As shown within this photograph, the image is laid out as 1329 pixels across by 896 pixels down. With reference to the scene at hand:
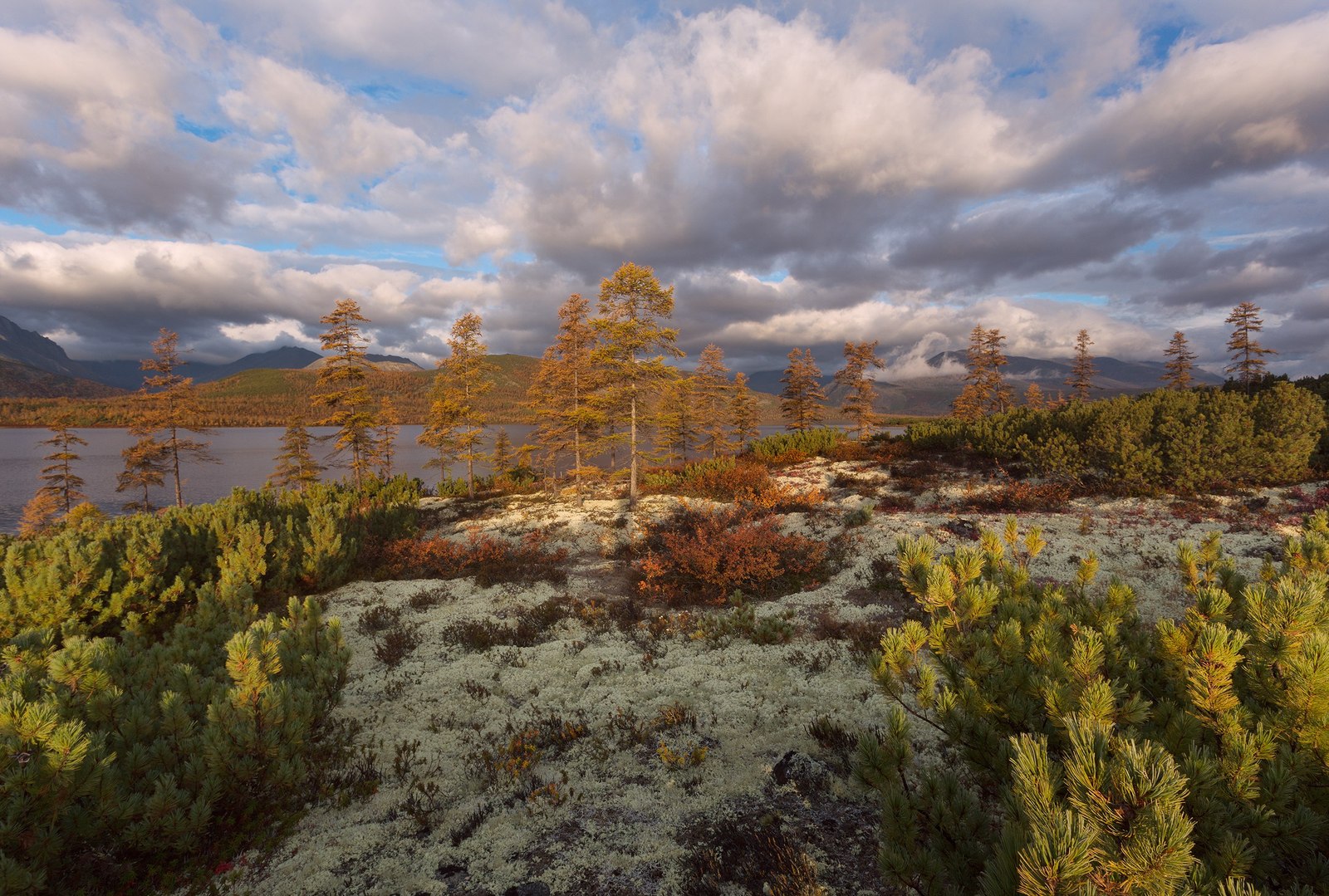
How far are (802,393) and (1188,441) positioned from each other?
89.6 ft

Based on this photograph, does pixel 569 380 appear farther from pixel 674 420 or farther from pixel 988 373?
pixel 988 373

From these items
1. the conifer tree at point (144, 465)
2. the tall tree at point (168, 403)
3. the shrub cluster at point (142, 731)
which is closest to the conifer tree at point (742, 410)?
the tall tree at point (168, 403)

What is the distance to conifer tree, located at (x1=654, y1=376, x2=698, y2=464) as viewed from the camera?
18.6 meters

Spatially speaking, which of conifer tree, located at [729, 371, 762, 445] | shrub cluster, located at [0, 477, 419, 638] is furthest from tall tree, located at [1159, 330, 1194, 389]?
shrub cluster, located at [0, 477, 419, 638]

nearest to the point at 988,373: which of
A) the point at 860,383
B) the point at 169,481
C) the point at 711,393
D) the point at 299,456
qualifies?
the point at 860,383

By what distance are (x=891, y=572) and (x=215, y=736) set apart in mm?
10100

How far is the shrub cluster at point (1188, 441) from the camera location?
43.4 ft

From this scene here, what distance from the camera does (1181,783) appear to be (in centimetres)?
154

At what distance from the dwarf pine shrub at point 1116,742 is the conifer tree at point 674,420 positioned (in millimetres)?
14237

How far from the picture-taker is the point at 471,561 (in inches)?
517

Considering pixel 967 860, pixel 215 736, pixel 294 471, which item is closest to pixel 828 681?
pixel 967 860

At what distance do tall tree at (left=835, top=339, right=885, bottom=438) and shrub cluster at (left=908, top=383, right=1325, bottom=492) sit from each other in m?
23.0

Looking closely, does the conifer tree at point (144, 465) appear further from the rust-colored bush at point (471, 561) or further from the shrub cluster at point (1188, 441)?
the shrub cluster at point (1188, 441)

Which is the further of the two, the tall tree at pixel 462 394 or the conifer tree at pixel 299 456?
the conifer tree at pixel 299 456
